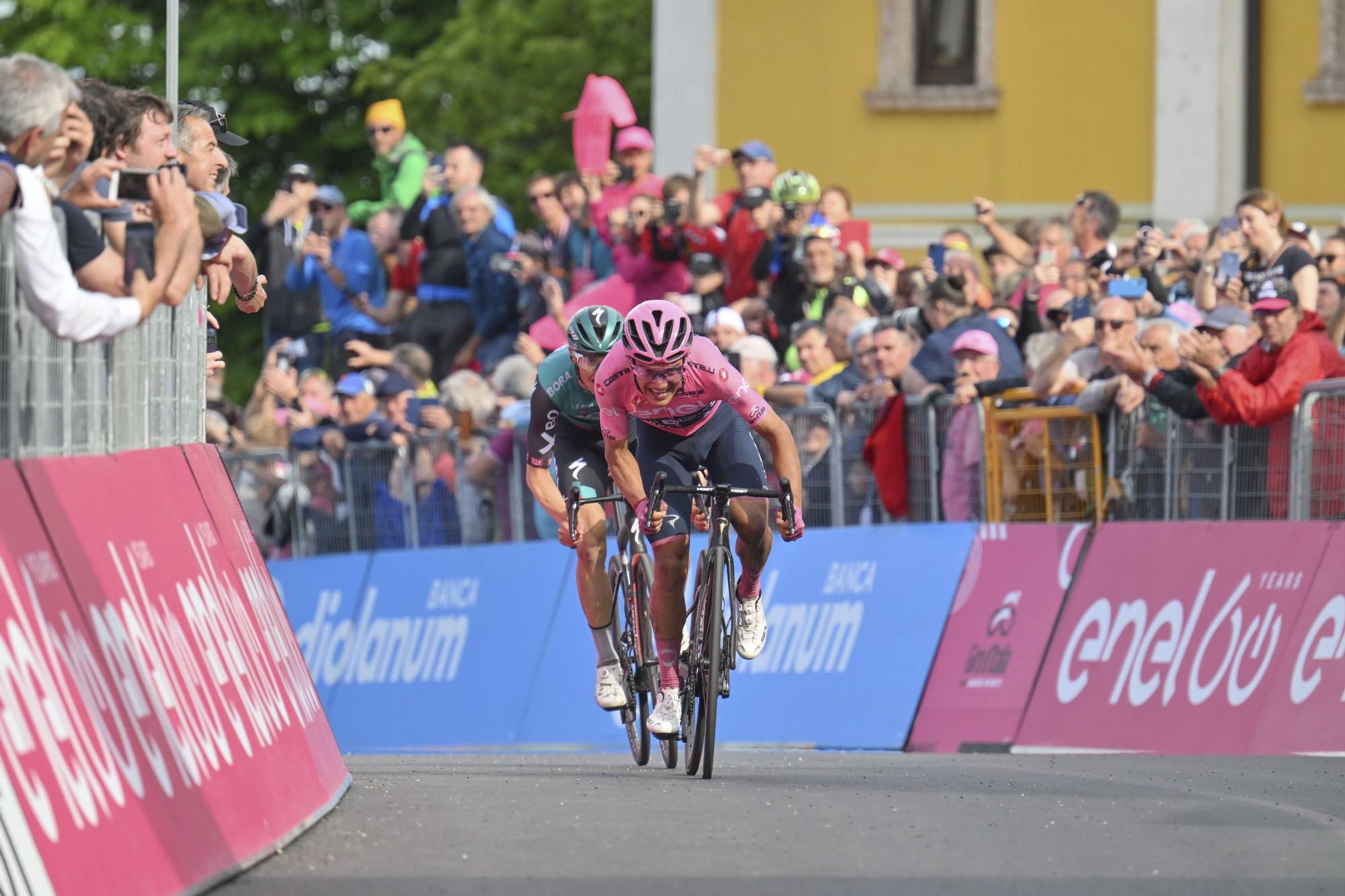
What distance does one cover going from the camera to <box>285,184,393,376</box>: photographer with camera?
2128 centimetres

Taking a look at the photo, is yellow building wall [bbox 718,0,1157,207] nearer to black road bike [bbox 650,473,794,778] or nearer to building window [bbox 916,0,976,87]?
building window [bbox 916,0,976,87]

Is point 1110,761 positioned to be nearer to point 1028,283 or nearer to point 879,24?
point 1028,283

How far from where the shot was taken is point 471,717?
1752 cm

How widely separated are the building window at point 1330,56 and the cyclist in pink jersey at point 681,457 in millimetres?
13292

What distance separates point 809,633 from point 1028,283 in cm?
248

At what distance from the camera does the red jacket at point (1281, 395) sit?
43.2ft

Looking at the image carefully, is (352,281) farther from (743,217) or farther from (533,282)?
(743,217)

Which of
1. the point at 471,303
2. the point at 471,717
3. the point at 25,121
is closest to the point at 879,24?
the point at 471,303

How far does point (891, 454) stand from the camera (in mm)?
15602

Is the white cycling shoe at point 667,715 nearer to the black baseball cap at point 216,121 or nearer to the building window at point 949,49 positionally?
the black baseball cap at point 216,121

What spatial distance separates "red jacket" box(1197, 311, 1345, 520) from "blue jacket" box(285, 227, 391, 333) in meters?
9.20

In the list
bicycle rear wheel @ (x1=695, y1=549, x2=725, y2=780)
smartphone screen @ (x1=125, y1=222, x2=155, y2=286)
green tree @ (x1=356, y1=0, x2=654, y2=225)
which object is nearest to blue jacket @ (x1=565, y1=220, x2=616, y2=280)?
bicycle rear wheel @ (x1=695, y1=549, x2=725, y2=780)

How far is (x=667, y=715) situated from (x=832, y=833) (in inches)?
121

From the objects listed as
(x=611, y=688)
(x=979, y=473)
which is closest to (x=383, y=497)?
(x=979, y=473)
